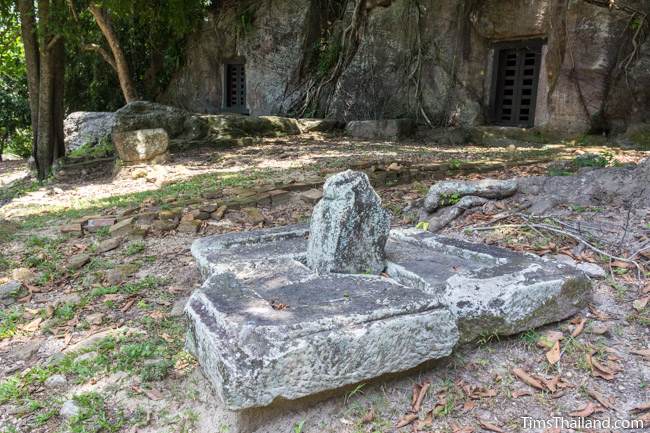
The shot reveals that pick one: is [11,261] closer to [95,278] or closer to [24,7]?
[95,278]

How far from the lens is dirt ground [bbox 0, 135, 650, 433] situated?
214 cm

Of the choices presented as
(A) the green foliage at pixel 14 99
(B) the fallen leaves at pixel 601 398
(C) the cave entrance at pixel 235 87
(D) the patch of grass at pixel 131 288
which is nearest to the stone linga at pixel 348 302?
(B) the fallen leaves at pixel 601 398

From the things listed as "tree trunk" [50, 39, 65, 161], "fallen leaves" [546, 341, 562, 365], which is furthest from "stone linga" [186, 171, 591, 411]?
"tree trunk" [50, 39, 65, 161]

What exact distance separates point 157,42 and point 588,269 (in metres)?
15.7

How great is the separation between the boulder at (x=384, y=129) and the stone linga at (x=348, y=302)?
7.28m

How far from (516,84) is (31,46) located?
9.26 m

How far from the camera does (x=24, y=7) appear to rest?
8883 mm

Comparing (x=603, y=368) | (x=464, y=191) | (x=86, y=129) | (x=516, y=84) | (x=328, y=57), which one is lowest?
(x=603, y=368)

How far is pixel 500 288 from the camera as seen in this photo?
7.86 ft

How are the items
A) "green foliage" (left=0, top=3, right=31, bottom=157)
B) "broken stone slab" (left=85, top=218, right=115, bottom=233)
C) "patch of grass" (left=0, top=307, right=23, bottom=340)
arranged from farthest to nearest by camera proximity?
"green foliage" (left=0, top=3, right=31, bottom=157)
"broken stone slab" (left=85, top=218, right=115, bottom=233)
"patch of grass" (left=0, top=307, right=23, bottom=340)

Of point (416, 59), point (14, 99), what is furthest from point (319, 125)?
point (14, 99)

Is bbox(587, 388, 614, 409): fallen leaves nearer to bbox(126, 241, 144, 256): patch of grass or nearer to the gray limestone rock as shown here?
the gray limestone rock

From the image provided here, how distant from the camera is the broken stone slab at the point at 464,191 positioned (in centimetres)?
446

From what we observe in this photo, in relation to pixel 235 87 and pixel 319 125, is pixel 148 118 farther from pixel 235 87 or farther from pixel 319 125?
pixel 235 87
